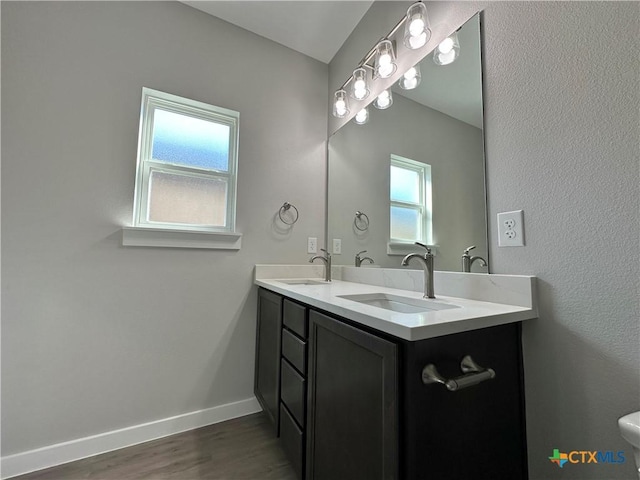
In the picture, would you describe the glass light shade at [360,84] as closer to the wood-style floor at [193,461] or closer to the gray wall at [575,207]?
the gray wall at [575,207]

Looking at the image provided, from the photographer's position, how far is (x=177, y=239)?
1.62m

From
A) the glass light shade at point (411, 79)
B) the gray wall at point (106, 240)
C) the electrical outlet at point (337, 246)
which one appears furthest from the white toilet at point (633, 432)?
the gray wall at point (106, 240)

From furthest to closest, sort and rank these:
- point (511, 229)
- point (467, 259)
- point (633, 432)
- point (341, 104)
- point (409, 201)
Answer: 1. point (341, 104)
2. point (409, 201)
3. point (467, 259)
4. point (511, 229)
5. point (633, 432)

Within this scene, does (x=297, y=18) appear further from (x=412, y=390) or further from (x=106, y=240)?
(x=412, y=390)

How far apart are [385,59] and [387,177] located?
2.11 feet

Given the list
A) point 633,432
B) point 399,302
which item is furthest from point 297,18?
point 633,432

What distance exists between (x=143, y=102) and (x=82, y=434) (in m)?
1.83

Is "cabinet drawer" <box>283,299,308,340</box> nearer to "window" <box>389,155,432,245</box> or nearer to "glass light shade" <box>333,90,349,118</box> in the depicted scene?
"window" <box>389,155,432,245</box>

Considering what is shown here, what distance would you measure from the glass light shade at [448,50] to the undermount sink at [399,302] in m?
1.06

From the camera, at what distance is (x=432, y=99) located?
1339 mm

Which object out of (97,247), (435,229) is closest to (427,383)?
(435,229)

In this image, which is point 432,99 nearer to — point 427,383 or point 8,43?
point 427,383

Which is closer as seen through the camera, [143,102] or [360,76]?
[143,102]

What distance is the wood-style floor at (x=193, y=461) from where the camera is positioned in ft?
4.15
